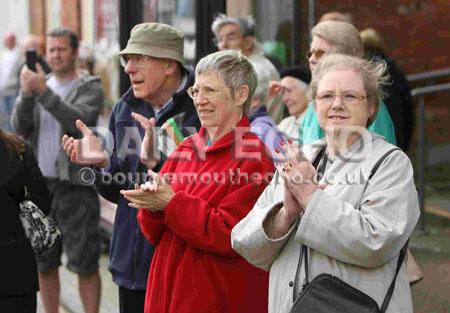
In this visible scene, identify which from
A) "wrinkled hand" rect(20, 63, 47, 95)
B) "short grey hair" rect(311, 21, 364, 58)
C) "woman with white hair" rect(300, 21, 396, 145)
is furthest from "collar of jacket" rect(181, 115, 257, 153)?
"wrinkled hand" rect(20, 63, 47, 95)

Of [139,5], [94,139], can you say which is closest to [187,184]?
[94,139]

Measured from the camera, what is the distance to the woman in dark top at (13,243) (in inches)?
245

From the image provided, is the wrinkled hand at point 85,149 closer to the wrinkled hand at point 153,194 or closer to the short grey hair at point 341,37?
the wrinkled hand at point 153,194

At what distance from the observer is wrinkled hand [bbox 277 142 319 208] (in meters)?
4.25

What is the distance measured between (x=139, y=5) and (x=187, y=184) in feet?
16.6

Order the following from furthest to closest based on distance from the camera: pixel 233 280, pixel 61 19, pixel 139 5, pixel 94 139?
1. pixel 61 19
2. pixel 139 5
3. pixel 94 139
4. pixel 233 280

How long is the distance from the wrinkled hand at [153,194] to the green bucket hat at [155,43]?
3.66 ft

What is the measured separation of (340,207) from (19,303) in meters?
2.63

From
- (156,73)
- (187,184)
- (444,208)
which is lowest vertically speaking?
(444,208)

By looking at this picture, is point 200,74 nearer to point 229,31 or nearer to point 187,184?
point 187,184

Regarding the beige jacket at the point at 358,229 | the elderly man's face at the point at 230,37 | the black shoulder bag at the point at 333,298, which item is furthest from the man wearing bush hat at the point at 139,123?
the elderly man's face at the point at 230,37

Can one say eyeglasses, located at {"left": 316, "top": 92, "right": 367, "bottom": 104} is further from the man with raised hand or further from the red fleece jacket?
the man with raised hand

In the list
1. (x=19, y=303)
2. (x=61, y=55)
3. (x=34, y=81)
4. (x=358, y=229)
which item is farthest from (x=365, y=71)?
(x=61, y=55)

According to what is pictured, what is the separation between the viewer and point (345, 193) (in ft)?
14.2
